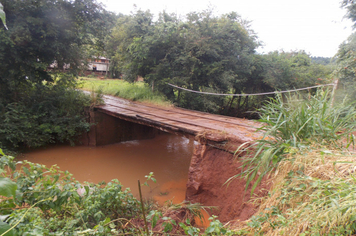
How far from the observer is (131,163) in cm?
684

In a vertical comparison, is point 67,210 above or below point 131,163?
above

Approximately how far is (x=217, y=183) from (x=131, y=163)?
356 centimetres

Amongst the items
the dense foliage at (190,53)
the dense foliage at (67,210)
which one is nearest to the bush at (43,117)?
the dense foliage at (190,53)

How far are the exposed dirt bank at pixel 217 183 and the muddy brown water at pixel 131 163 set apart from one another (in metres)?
0.96

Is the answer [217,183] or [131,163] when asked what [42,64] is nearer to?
[131,163]

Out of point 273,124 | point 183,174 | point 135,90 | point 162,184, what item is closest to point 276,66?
point 135,90

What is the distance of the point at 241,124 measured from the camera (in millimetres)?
5105

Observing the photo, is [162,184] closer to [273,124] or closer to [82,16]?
[273,124]

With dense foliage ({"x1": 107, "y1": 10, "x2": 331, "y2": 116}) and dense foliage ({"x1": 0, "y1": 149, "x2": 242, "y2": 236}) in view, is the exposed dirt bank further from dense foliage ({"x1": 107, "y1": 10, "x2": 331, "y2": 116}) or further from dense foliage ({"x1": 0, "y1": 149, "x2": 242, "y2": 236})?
dense foliage ({"x1": 107, "y1": 10, "x2": 331, "y2": 116})

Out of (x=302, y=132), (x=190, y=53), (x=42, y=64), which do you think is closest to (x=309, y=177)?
(x=302, y=132)

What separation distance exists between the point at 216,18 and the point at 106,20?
4.40m

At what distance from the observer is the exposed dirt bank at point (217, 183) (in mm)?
3602

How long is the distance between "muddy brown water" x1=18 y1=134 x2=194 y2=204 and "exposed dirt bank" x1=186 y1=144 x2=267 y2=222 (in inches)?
37.9

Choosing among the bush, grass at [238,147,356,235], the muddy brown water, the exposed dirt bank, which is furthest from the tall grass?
the bush
